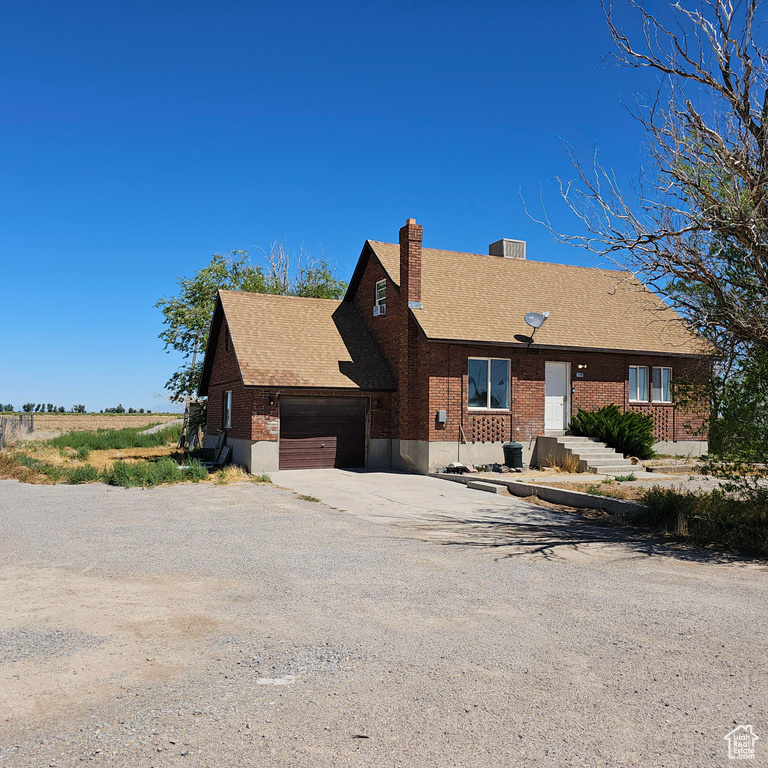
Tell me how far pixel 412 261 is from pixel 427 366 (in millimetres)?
3373

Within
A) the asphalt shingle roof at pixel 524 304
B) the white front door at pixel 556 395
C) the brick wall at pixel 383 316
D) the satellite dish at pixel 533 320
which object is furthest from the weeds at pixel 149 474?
the white front door at pixel 556 395

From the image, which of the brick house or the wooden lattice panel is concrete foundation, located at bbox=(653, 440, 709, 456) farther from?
the wooden lattice panel

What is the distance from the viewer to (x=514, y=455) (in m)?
19.9

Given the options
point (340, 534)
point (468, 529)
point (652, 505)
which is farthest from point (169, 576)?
point (652, 505)

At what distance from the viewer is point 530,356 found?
68.8ft

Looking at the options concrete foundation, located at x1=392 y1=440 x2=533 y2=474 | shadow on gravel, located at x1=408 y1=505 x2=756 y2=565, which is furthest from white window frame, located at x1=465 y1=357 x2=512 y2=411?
shadow on gravel, located at x1=408 y1=505 x2=756 y2=565

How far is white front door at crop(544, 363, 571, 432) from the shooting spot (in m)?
21.4

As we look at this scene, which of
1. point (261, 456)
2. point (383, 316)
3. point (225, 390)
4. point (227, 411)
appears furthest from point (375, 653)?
point (225, 390)

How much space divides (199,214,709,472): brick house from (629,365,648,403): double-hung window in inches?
1.7

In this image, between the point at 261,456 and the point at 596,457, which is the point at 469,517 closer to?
the point at 596,457

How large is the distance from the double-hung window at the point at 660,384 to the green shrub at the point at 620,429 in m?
2.20

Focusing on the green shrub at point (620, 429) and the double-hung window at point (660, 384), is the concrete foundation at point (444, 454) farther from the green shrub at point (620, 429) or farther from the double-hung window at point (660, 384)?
the double-hung window at point (660, 384)

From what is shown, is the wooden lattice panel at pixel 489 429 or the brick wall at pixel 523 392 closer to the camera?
the brick wall at pixel 523 392

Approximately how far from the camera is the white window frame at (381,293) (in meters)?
22.7
